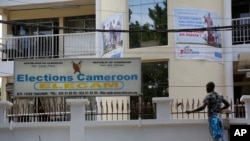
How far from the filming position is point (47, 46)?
20.1 metres

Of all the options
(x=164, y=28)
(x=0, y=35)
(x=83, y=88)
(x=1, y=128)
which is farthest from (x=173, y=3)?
(x=0, y=35)

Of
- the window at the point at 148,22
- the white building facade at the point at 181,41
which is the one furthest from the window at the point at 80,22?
the window at the point at 148,22

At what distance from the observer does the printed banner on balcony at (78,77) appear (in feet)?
41.0

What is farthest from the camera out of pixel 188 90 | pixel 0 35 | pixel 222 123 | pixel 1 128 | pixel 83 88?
pixel 0 35

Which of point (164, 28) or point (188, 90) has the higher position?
point (164, 28)

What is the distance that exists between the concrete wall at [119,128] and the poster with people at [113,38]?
477cm

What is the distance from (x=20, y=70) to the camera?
41.5 ft

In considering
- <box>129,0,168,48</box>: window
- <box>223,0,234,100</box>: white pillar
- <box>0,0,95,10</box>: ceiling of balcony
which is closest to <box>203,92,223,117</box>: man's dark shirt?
<box>129,0,168,48</box>: window

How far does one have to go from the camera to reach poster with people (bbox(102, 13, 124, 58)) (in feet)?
52.9

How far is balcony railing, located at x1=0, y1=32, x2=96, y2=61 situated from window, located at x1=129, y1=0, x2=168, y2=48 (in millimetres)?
3419

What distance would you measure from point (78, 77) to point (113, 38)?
4.16 meters

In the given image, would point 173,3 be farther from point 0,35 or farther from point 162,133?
point 0,35

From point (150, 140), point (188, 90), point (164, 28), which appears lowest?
point (150, 140)

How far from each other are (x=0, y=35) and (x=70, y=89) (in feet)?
32.4
